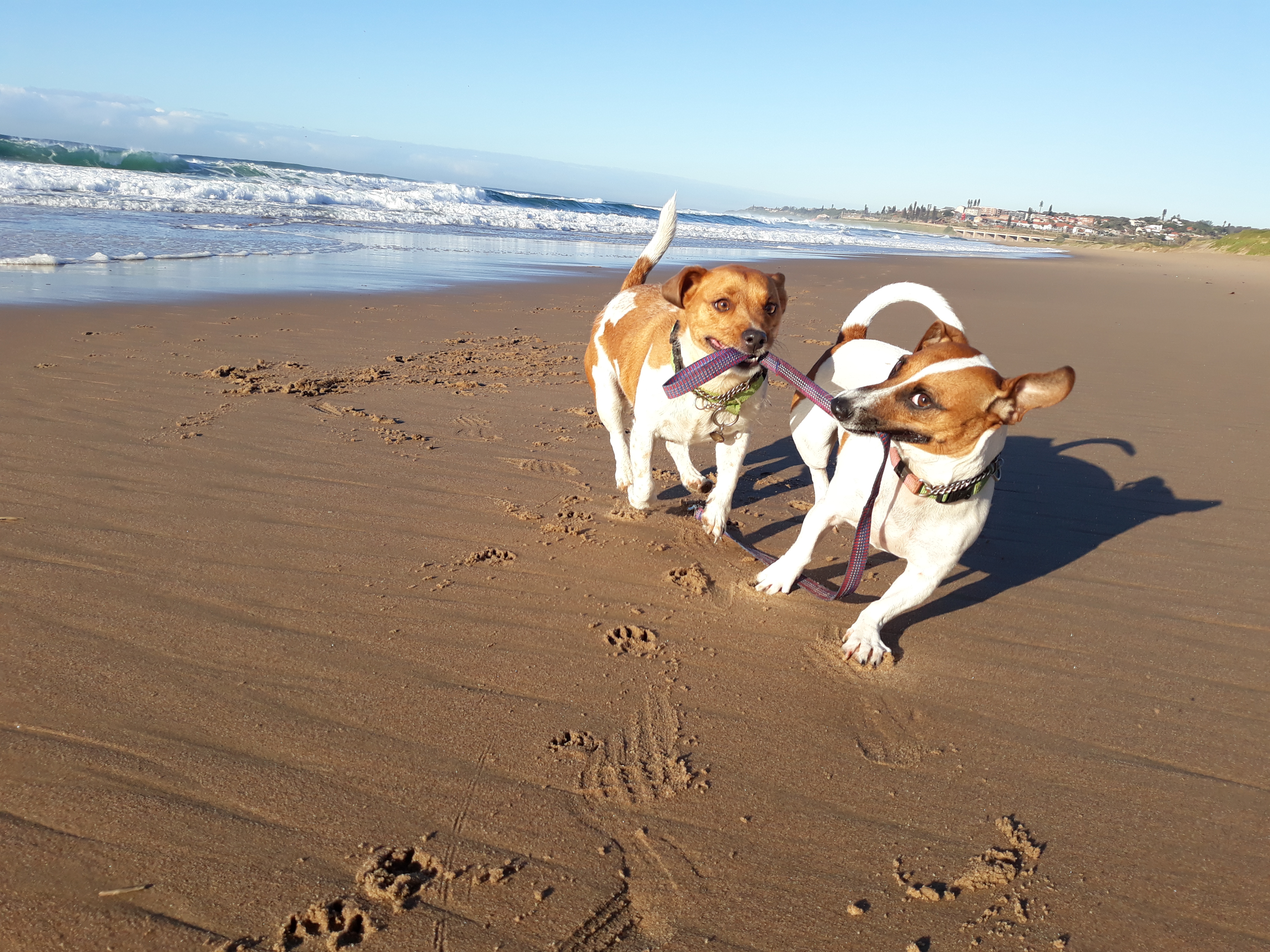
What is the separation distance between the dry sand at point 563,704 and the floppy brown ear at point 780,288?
1.21 meters

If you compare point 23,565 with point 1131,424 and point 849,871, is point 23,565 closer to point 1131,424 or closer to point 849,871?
point 849,871

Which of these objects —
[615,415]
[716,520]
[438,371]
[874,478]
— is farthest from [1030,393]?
[438,371]

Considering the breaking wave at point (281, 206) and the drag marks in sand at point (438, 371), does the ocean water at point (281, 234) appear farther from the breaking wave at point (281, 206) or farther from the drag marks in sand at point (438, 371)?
the drag marks in sand at point (438, 371)

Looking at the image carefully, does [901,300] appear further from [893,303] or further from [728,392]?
[728,392]

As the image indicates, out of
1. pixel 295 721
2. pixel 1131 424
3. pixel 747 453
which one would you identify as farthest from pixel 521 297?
pixel 295 721

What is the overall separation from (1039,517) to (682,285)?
255 centimetres

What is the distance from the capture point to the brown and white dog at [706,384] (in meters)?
4.07

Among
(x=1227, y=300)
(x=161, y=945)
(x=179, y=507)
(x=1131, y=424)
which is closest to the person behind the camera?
(x=161, y=945)

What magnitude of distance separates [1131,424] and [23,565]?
288 inches

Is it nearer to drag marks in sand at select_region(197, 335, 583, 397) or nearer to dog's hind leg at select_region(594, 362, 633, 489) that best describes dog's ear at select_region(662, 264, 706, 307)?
dog's hind leg at select_region(594, 362, 633, 489)

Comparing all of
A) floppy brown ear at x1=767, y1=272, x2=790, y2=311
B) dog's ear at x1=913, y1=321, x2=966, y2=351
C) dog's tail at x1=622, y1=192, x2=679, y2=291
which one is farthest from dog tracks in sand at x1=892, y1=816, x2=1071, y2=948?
dog's tail at x1=622, y1=192, x2=679, y2=291

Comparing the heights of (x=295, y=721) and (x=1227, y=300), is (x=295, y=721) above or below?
below

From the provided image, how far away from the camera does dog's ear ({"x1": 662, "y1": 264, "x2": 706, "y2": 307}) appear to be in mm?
4184

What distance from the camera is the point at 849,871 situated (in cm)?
216
